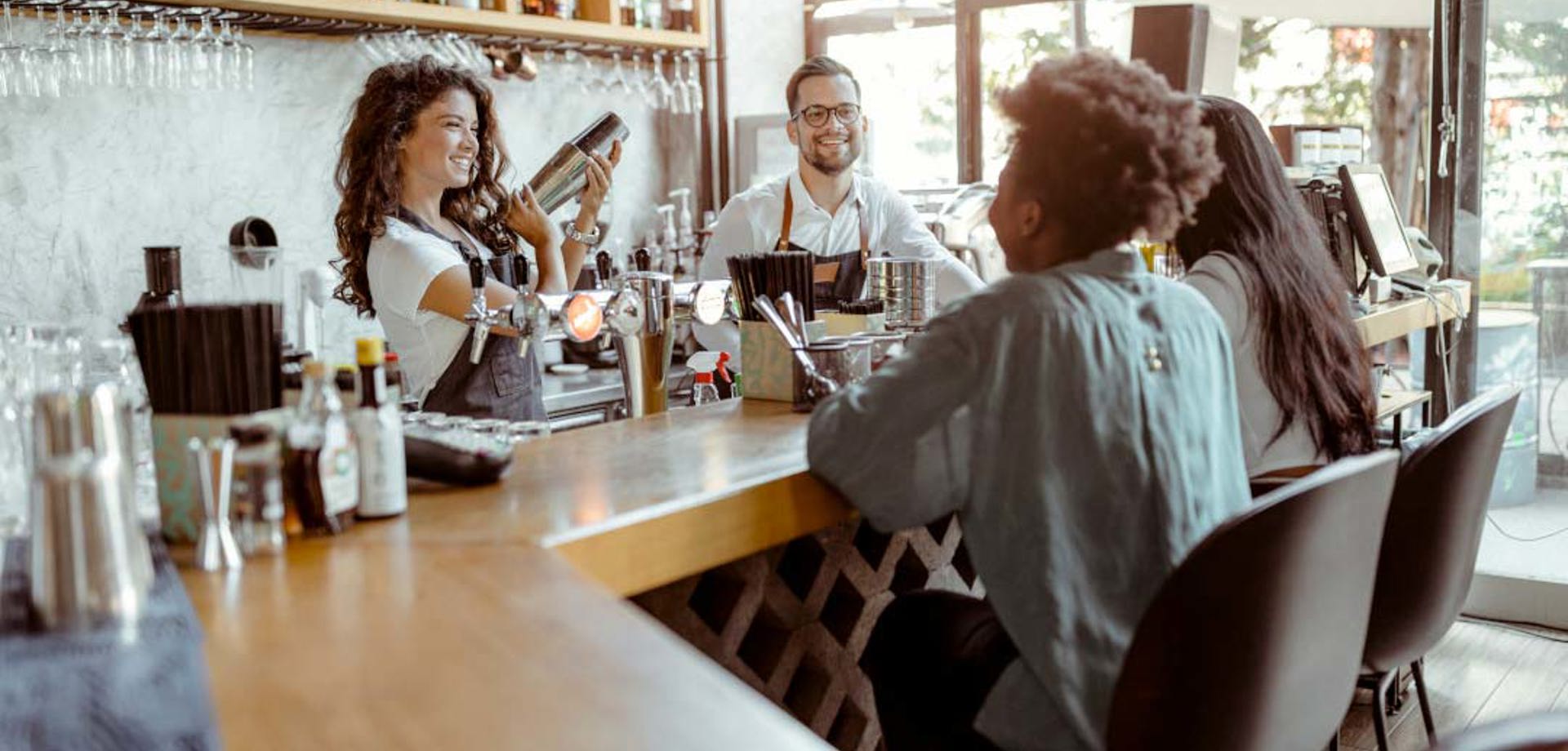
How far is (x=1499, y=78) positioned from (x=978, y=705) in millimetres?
3264

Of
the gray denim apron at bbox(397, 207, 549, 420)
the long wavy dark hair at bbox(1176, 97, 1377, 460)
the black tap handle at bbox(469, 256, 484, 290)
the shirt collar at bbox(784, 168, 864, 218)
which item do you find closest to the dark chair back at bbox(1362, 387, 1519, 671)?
the long wavy dark hair at bbox(1176, 97, 1377, 460)

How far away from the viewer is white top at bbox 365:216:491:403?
112 inches

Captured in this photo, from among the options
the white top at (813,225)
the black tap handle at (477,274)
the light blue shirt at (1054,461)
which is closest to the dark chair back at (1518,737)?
the light blue shirt at (1054,461)

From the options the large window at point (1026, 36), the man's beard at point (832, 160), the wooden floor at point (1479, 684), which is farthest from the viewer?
the large window at point (1026, 36)

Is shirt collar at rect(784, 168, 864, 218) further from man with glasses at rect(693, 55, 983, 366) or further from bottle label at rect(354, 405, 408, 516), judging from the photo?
bottle label at rect(354, 405, 408, 516)

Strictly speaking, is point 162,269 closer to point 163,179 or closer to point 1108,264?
point 163,179

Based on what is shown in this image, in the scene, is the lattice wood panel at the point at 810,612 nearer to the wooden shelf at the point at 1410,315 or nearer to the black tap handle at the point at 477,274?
the black tap handle at the point at 477,274

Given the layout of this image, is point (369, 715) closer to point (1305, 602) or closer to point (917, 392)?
point (917, 392)

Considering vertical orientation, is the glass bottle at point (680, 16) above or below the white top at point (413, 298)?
above

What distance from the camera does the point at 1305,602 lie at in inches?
64.6

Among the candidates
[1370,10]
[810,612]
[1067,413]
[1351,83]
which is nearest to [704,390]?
[810,612]

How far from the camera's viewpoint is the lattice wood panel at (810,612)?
2.16 meters

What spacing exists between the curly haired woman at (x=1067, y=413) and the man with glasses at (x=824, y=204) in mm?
2006

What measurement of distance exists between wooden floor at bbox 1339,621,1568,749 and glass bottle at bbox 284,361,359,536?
7.94 feet
